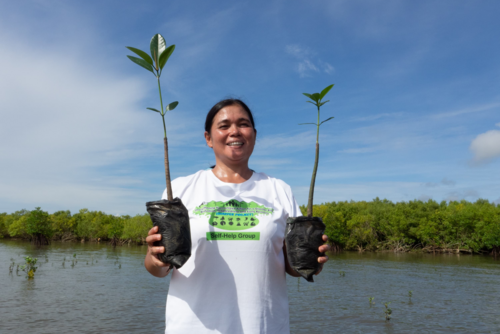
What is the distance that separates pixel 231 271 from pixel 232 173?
678 mm

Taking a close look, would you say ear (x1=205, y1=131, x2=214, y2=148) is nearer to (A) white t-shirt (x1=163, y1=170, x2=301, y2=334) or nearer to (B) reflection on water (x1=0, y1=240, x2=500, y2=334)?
(A) white t-shirt (x1=163, y1=170, x2=301, y2=334)

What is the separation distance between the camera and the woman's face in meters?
2.39

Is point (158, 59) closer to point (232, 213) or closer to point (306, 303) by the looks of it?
point (232, 213)

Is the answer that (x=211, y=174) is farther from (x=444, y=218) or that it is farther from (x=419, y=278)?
(x=444, y=218)

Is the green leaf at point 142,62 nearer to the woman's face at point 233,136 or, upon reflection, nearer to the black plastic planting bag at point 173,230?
the woman's face at point 233,136

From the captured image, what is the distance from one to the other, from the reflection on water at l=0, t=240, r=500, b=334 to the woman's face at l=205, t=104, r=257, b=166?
12.6 m

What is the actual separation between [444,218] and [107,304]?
53168mm

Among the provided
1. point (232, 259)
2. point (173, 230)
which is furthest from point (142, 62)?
point (232, 259)

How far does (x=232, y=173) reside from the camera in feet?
8.01

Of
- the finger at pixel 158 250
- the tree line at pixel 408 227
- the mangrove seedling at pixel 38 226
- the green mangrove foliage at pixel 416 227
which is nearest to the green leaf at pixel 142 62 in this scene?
the finger at pixel 158 250

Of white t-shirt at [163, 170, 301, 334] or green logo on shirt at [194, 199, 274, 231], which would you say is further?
green logo on shirt at [194, 199, 274, 231]

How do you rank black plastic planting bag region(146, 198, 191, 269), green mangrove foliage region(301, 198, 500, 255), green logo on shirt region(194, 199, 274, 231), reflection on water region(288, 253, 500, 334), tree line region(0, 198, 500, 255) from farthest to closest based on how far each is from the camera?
tree line region(0, 198, 500, 255), green mangrove foliage region(301, 198, 500, 255), reflection on water region(288, 253, 500, 334), green logo on shirt region(194, 199, 274, 231), black plastic planting bag region(146, 198, 191, 269)

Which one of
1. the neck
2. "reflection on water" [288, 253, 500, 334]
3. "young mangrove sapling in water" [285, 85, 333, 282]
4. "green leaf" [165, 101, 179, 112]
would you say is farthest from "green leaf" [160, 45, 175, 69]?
"reflection on water" [288, 253, 500, 334]

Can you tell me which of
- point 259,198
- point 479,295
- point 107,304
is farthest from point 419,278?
point 259,198
